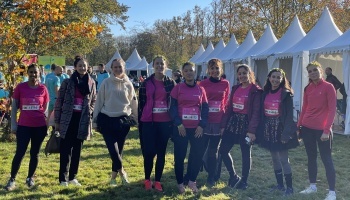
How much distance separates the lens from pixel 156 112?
4898 millimetres

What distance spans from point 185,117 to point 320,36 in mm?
8787

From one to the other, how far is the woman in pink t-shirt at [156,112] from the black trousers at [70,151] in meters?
0.86

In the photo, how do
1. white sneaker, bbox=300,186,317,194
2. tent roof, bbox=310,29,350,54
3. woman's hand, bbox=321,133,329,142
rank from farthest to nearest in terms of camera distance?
tent roof, bbox=310,29,350,54
white sneaker, bbox=300,186,317,194
woman's hand, bbox=321,133,329,142

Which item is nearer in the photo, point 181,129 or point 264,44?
point 181,129

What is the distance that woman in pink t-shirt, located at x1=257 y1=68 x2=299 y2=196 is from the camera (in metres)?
4.92

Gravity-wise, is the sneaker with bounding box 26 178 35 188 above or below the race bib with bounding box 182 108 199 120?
below

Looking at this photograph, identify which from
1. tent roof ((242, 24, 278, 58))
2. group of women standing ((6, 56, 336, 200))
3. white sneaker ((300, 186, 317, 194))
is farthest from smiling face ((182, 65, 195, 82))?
tent roof ((242, 24, 278, 58))

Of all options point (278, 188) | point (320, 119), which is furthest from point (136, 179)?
point (320, 119)

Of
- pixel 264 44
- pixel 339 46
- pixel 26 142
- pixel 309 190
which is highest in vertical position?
pixel 264 44

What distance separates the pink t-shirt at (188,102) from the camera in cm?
481

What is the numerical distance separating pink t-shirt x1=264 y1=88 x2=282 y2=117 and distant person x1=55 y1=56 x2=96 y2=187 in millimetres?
2289

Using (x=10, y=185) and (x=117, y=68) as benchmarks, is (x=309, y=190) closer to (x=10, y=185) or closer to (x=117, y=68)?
(x=117, y=68)

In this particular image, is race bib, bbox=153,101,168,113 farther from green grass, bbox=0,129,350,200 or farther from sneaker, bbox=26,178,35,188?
sneaker, bbox=26,178,35,188

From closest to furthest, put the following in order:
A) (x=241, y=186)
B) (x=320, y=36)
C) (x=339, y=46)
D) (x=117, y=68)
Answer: (x=117, y=68), (x=241, y=186), (x=339, y=46), (x=320, y=36)
